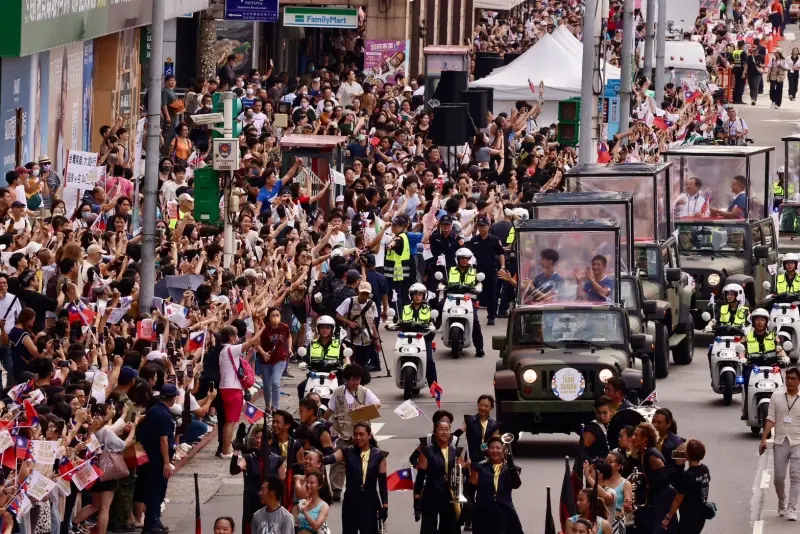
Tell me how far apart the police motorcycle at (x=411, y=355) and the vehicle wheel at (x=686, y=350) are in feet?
14.5

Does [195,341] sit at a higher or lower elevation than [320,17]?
lower

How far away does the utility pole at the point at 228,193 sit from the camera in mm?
25391

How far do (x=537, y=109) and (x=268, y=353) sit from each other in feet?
70.1

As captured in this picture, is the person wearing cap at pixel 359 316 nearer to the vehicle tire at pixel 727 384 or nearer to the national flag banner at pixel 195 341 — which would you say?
the national flag banner at pixel 195 341

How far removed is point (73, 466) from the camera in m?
16.8

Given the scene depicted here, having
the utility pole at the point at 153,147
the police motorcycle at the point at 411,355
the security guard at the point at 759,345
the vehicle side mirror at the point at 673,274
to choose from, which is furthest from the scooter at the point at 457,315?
the utility pole at the point at 153,147

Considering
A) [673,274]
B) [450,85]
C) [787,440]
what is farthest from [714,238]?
[450,85]

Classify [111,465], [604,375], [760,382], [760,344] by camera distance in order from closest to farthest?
[111,465]
[604,375]
[760,382]
[760,344]

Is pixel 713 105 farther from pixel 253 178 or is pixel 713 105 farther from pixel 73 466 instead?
pixel 73 466

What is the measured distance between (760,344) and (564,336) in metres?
2.61

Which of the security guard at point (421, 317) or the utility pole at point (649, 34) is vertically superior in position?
the utility pole at point (649, 34)

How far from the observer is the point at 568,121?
3394 cm

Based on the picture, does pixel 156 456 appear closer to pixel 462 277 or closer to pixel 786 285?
pixel 462 277

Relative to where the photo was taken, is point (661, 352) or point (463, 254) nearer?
point (661, 352)
